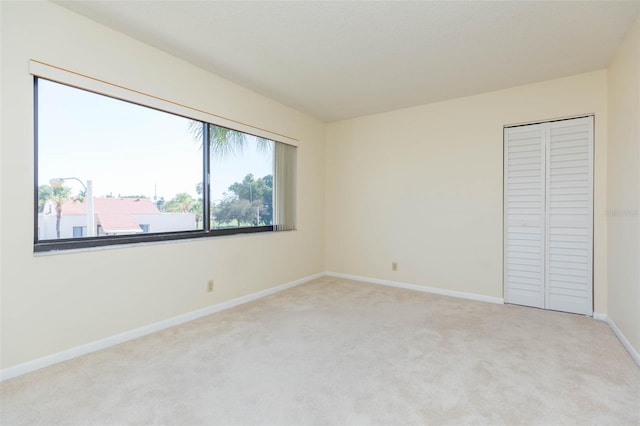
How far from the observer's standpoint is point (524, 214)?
11.7 feet

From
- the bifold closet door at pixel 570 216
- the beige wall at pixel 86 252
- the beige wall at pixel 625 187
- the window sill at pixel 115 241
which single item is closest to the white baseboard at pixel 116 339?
the beige wall at pixel 86 252

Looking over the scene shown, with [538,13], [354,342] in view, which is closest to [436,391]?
[354,342]

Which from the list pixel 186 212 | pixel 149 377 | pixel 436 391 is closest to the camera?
pixel 436 391

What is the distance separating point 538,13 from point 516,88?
1.50 meters

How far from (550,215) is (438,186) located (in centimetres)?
124

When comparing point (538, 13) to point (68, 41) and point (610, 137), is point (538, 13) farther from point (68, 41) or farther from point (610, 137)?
point (68, 41)

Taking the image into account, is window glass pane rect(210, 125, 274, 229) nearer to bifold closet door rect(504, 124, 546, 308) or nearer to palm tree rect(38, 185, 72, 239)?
palm tree rect(38, 185, 72, 239)

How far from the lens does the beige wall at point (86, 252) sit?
203 cm

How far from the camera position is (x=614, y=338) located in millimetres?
2672

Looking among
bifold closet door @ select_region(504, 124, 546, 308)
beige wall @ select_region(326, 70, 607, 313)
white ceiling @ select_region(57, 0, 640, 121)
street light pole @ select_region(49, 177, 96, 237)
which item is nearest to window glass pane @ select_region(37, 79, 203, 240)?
street light pole @ select_region(49, 177, 96, 237)

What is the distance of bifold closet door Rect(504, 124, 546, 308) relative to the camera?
349 cm

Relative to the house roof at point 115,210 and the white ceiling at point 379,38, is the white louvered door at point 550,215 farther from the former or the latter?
the house roof at point 115,210

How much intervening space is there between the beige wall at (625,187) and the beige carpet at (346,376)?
13.5 inches

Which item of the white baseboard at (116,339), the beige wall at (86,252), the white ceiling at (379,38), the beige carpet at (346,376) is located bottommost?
the beige carpet at (346,376)
